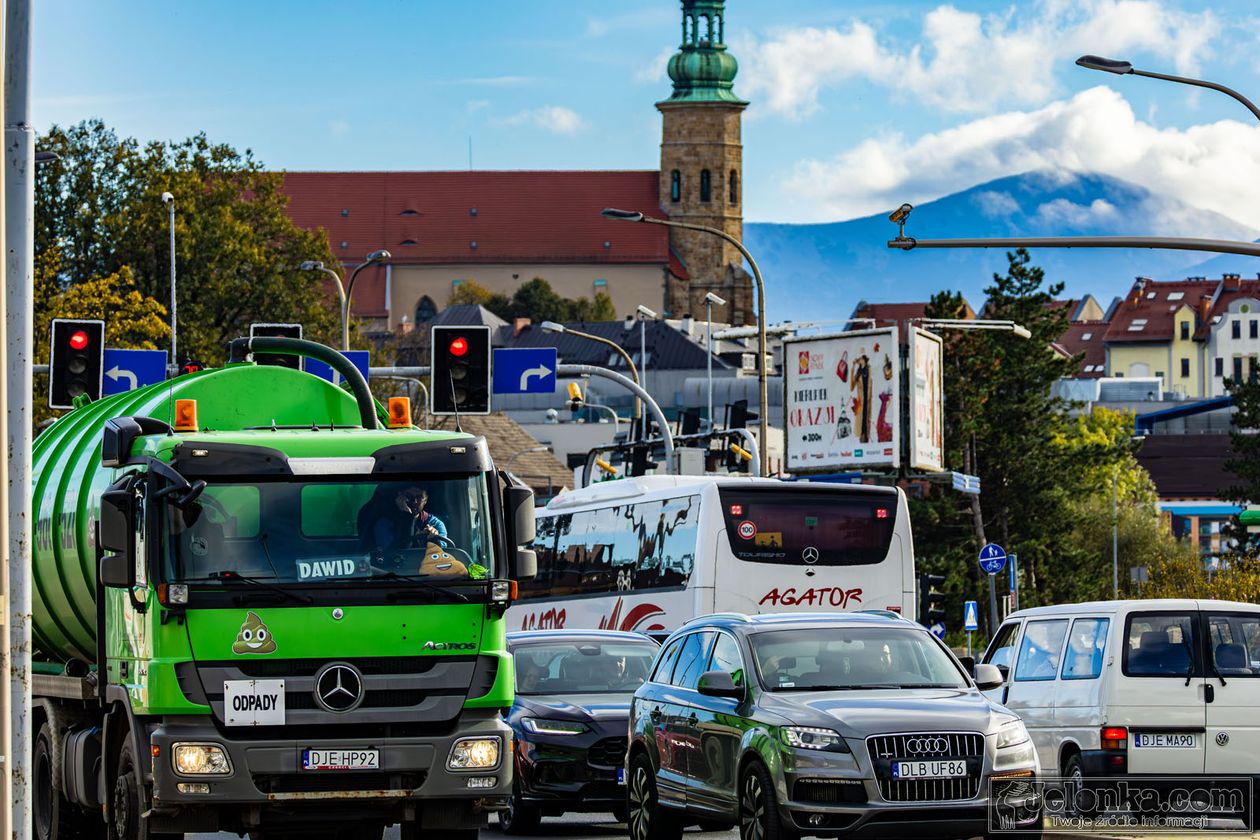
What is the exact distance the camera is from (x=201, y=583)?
42.1 ft

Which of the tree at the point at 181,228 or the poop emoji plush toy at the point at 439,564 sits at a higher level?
the tree at the point at 181,228

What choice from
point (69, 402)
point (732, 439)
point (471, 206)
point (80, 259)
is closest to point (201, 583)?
point (69, 402)

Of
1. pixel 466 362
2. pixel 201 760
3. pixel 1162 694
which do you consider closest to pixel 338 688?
pixel 201 760

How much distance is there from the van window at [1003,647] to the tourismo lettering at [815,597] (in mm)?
7615

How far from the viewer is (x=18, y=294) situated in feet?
39.9

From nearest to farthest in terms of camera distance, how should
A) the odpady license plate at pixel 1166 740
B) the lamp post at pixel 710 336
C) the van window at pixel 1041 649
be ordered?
the odpady license plate at pixel 1166 740, the van window at pixel 1041 649, the lamp post at pixel 710 336

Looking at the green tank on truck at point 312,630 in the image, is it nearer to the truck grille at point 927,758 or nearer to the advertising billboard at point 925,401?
the truck grille at point 927,758

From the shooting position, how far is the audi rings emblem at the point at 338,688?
12836mm

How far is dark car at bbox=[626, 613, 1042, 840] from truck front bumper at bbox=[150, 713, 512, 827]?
1.83 m

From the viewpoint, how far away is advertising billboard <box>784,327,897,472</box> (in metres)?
58.0

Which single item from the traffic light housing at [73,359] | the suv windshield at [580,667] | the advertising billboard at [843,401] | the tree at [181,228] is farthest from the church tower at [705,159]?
the suv windshield at [580,667]

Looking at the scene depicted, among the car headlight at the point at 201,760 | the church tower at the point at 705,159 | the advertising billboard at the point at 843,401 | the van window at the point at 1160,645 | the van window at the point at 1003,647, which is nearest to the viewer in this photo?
the car headlight at the point at 201,760

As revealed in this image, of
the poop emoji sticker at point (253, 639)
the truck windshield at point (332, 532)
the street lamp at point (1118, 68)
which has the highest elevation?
the street lamp at point (1118, 68)

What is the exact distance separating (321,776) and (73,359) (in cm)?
2033
